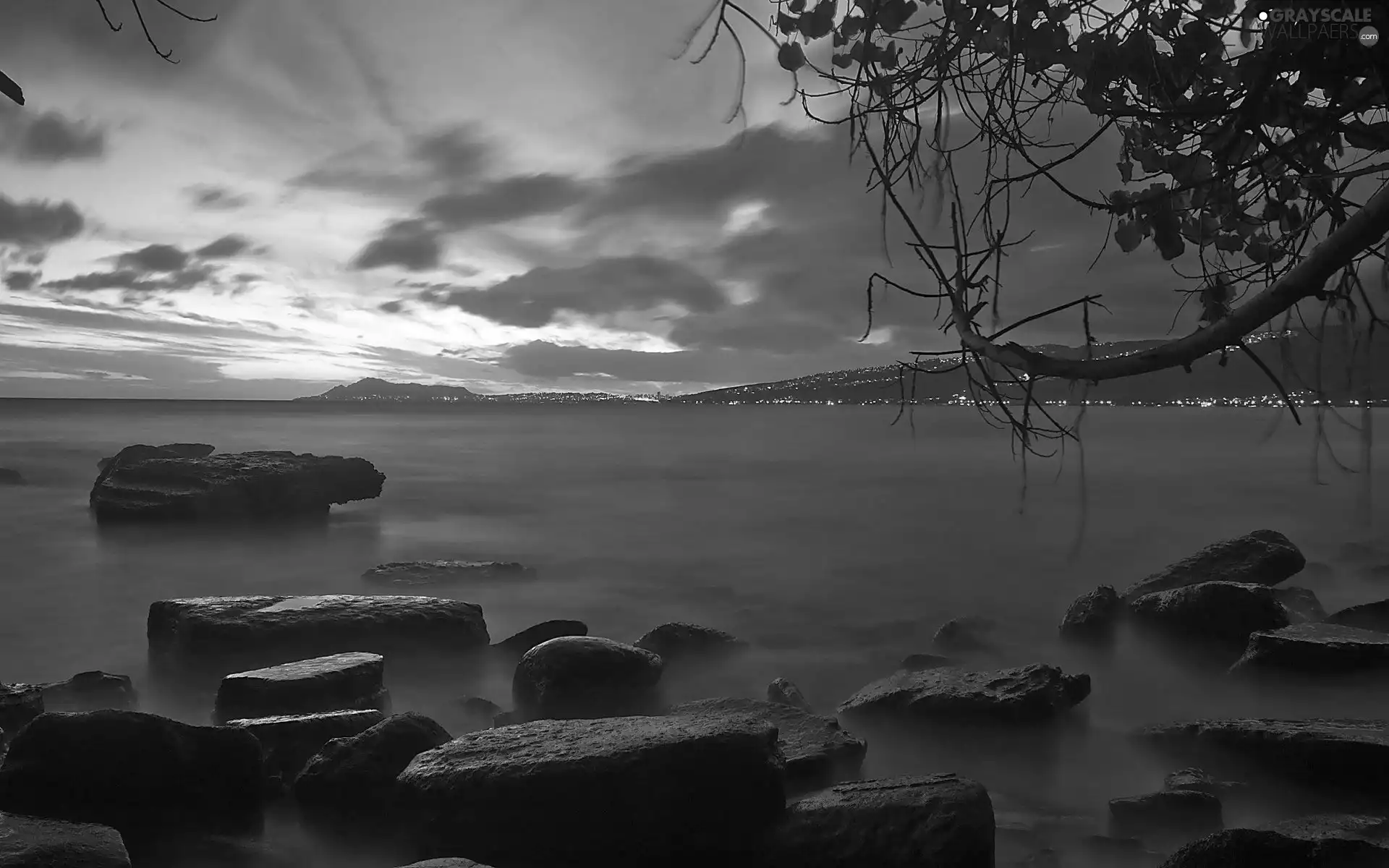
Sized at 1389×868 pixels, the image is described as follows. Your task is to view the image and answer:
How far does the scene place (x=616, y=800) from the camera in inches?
164

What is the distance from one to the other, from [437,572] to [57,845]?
889 cm

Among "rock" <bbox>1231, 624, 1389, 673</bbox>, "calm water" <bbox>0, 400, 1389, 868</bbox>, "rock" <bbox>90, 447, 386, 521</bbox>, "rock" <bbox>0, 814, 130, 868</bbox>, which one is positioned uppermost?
"rock" <bbox>90, 447, 386, 521</bbox>

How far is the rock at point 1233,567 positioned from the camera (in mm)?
9844

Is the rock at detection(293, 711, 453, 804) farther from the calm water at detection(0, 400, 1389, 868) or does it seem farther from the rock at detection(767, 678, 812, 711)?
the rock at detection(767, 678, 812, 711)

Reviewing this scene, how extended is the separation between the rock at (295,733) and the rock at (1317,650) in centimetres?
689

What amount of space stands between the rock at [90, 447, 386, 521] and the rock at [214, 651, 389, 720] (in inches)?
441

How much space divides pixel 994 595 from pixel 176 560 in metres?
12.6

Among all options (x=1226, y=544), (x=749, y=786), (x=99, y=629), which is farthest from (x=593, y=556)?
(x=749, y=786)

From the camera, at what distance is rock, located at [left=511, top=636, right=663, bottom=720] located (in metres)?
6.62

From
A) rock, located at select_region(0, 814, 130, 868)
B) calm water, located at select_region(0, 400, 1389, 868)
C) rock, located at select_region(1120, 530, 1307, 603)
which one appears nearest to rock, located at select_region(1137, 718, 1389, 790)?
calm water, located at select_region(0, 400, 1389, 868)

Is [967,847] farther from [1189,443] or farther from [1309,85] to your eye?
[1189,443]

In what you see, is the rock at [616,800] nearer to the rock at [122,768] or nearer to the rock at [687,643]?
the rock at [122,768]

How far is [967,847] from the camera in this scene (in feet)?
13.0

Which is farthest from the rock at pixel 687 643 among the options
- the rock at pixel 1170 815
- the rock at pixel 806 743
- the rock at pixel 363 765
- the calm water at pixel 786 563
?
the rock at pixel 1170 815
